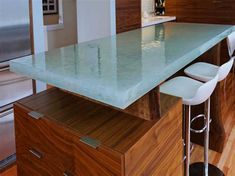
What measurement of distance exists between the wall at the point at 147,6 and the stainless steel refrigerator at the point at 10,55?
2976mm

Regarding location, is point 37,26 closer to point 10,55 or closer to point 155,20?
point 10,55

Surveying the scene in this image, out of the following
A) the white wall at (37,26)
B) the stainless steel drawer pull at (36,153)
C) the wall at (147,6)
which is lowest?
the stainless steel drawer pull at (36,153)

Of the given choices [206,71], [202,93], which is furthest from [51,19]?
[202,93]

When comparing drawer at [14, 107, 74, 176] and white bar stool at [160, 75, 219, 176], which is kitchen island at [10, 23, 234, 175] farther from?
white bar stool at [160, 75, 219, 176]

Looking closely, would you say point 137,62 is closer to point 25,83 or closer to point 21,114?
A: point 21,114

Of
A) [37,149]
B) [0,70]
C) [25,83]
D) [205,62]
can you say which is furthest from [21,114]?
[205,62]

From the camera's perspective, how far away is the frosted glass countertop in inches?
39.4

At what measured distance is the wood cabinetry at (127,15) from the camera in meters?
3.65

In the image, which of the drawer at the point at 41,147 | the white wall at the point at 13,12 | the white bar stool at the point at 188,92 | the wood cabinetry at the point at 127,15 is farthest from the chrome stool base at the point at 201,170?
the wood cabinetry at the point at 127,15

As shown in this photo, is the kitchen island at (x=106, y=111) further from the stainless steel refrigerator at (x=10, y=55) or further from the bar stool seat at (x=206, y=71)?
the stainless steel refrigerator at (x=10, y=55)

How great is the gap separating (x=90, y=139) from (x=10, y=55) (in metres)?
1.58

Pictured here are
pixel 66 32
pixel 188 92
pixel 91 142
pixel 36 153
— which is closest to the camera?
pixel 91 142

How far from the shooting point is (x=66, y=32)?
217 inches

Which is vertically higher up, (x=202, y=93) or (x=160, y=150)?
(x=202, y=93)
